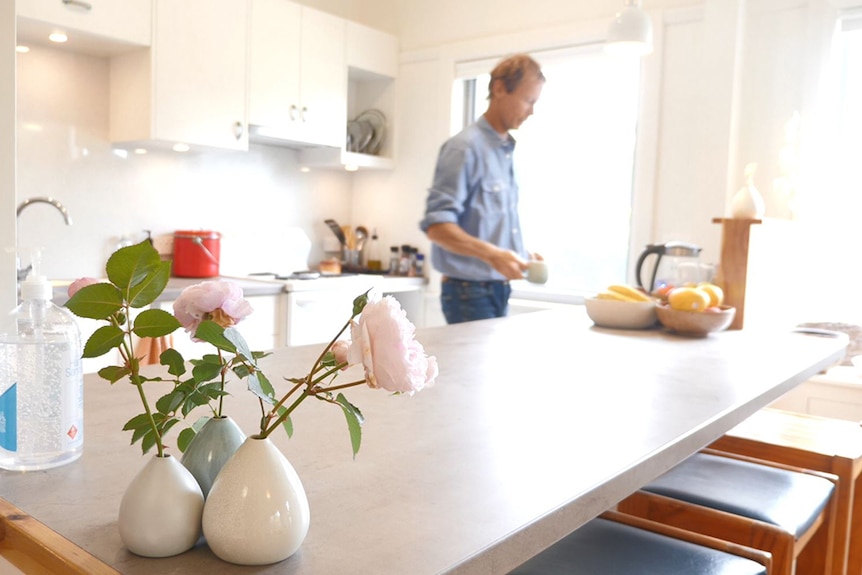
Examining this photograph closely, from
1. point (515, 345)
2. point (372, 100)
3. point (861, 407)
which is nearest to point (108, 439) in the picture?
point (515, 345)

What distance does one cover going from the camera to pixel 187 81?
3270 mm

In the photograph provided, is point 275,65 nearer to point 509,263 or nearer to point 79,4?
point 79,4

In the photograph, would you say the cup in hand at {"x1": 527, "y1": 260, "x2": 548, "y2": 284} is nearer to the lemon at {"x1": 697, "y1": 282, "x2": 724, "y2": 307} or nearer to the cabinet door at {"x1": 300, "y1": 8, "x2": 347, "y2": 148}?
the lemon at {"x1": 697, "y1": 282, "x2": 724, "y2": 307}

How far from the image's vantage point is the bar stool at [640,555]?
1.14 metres

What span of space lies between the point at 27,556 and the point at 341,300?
3099 millimetres

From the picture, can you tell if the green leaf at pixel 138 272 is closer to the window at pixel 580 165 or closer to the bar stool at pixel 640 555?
the bar stool at pixel 640 555

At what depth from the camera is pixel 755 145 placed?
324 cm

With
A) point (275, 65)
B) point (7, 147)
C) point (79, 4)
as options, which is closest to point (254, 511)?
point (7, 147)

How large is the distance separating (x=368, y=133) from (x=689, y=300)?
2853 millimetres

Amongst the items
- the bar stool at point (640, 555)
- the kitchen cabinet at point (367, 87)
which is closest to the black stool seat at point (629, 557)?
the bar stool at point (640, 555)

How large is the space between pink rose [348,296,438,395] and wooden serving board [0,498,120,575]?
25 cm

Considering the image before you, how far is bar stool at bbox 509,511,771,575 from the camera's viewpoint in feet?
3.74

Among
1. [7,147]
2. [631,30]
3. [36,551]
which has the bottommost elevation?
[36,551]

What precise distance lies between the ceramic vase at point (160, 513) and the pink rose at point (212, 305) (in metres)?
0.12
